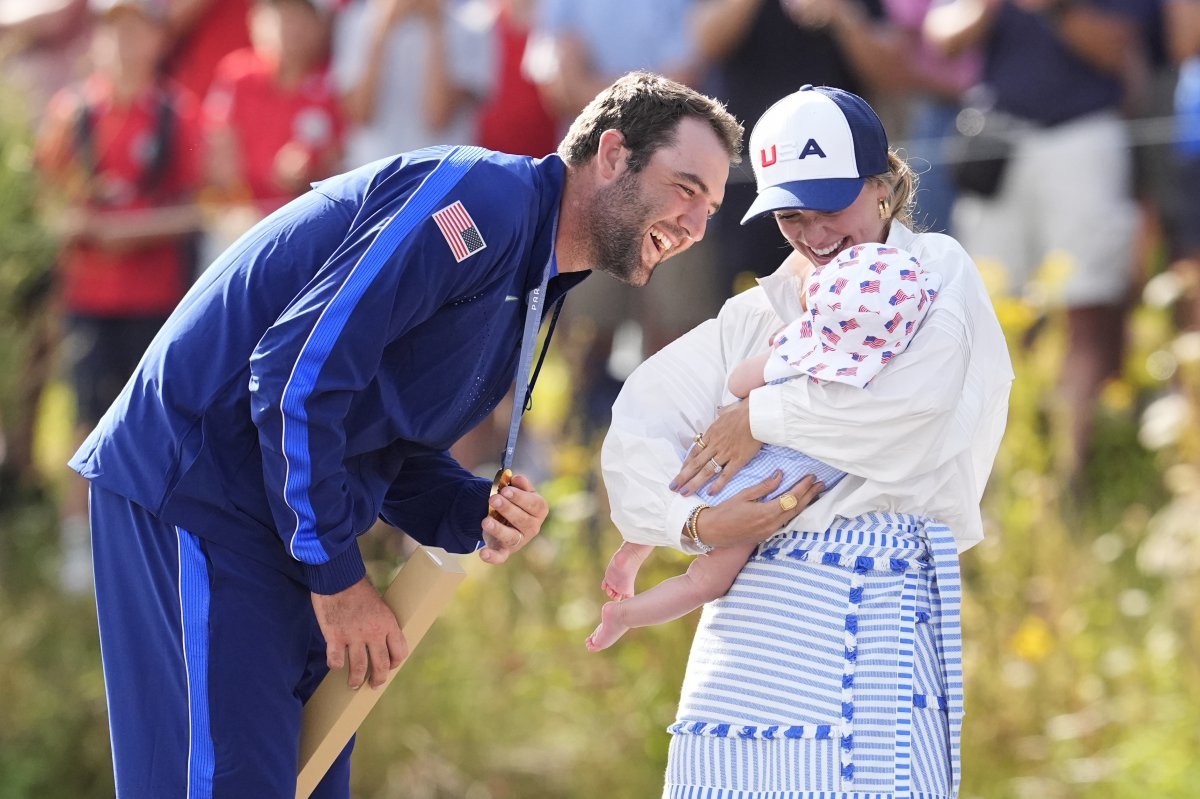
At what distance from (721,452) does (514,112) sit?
372 centimetres

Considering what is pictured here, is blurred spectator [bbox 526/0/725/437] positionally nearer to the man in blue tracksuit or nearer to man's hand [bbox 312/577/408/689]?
the man in blue tracksuit

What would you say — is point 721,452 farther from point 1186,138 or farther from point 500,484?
point 1186,138

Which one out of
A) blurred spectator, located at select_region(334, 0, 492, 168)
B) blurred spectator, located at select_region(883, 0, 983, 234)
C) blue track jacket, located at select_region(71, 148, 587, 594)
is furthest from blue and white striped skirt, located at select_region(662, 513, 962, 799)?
blurred spectator, located at select_region(334, 0, 492, 168)

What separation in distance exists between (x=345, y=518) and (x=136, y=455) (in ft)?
1.32

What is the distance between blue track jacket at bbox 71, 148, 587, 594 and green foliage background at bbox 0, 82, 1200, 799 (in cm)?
221

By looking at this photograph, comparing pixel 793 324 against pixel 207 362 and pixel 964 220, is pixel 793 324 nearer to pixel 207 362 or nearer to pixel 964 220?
pixel 207 362

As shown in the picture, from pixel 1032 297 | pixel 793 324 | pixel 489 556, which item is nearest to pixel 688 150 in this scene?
pixel 793 324

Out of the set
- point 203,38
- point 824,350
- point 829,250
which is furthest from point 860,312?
point 203,38

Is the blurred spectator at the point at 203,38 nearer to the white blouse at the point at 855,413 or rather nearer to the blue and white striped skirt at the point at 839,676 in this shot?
the white blouse at the point at 855,413

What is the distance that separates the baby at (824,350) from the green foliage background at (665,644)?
2.15m

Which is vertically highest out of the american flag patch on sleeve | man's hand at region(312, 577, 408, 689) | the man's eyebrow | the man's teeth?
the american flag patch on sleeve

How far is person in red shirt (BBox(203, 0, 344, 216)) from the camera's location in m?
6.75

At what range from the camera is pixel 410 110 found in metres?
6.68

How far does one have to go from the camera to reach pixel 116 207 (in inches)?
275
